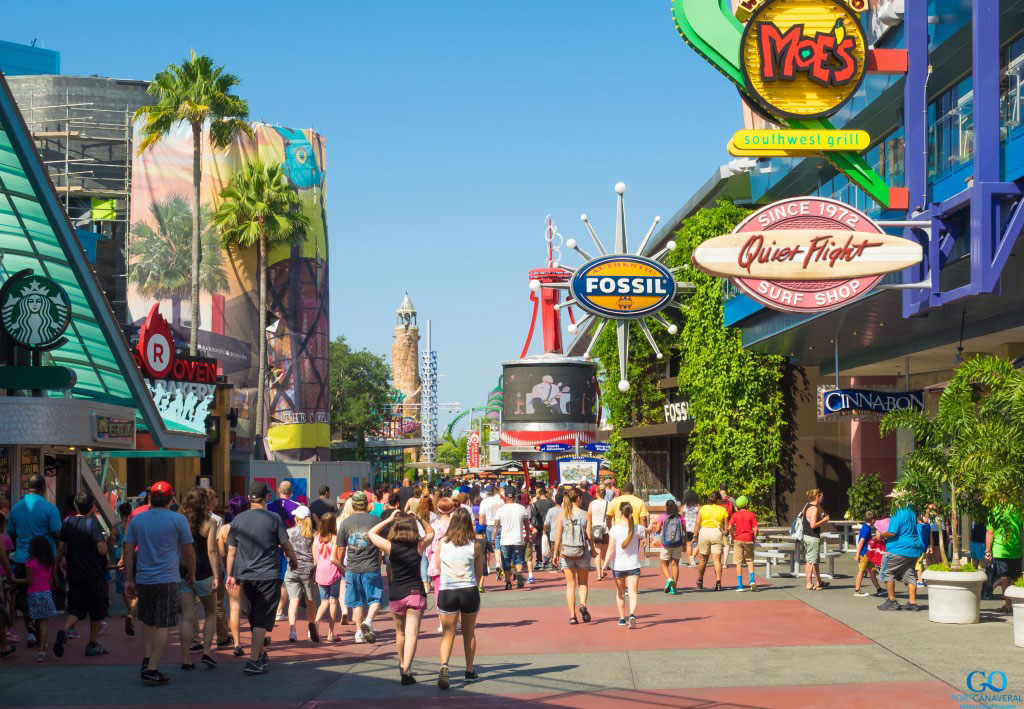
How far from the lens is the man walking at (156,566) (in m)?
11.5

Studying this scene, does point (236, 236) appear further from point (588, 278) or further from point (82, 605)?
point (82, 605)

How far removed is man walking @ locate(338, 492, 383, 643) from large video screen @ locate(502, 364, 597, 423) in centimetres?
5338

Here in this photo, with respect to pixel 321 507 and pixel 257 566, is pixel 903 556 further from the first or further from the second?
pixel 257 566

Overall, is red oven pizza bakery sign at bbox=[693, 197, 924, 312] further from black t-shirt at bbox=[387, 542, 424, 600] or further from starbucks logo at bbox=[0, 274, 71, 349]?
starbucks logo at bbox=[0, 274, 71, 349]

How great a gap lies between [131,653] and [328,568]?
2.66 metres

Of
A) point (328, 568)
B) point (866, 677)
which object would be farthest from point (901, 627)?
point (328, 568)

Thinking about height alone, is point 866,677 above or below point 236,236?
below

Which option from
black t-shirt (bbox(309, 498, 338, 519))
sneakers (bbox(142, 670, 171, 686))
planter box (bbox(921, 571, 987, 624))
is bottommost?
sneakers (bbox(142, 670, 171, 686))

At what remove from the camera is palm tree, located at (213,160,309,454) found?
63.2 metres

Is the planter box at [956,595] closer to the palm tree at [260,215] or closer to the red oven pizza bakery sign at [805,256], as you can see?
the red oven pizza bakery sign at [805,256]

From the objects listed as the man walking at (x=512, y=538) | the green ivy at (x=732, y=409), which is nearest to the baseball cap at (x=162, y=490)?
the man walking at (x=512, y=538)

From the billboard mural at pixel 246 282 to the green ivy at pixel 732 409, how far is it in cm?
3456

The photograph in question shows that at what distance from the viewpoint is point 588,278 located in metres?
27.0

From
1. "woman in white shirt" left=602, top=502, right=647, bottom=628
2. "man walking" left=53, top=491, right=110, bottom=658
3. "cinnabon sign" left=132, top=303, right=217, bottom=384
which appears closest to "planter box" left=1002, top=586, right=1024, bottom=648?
"woman in white shirt" left=602, top=502, right=647, bottom=628
